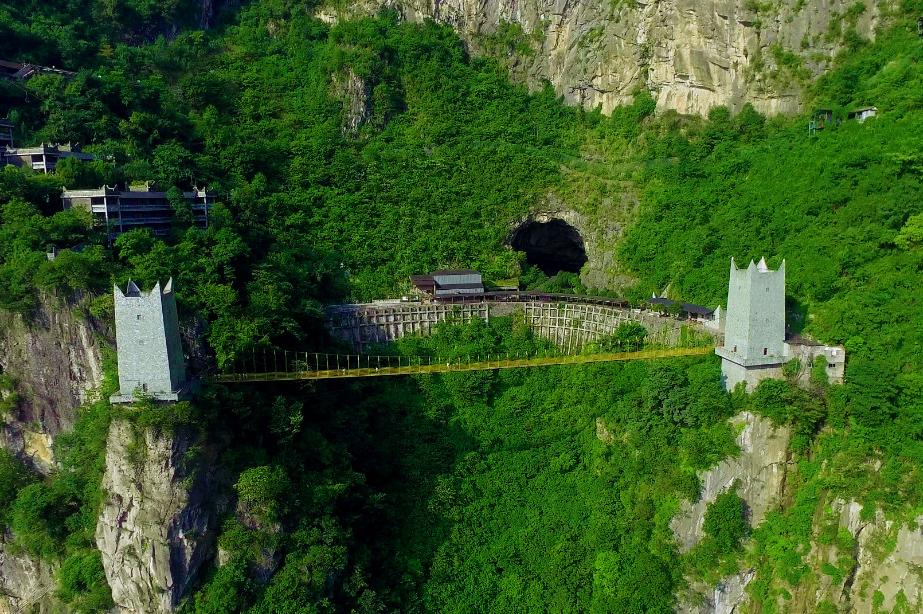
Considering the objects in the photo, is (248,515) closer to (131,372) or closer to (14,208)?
(131,372)

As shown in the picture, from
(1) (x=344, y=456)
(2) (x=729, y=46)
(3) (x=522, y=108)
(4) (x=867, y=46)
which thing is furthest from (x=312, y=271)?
(4) (x=867, y=46)

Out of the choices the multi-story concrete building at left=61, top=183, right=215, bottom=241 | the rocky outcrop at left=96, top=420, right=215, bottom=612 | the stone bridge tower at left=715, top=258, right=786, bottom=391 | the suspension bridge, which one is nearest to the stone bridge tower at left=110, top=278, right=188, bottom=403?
the rocky outcrop at left=96, top=420, right=215, bottom=612

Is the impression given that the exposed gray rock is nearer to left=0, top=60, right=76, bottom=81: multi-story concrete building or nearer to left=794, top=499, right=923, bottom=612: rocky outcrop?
left=794, top=499, right=923, bottom=612: rocky outcrop

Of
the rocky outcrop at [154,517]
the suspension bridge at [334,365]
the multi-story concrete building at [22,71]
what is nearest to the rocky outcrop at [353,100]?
the multi-story concrete building at [22,71]

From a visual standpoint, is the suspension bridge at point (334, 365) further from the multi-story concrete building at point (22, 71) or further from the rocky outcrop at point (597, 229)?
the multi-story concrete building at point (22, 71)

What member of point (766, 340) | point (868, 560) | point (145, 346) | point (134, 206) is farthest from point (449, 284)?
point (868, 560)

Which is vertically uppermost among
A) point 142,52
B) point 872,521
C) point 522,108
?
point 142,52
